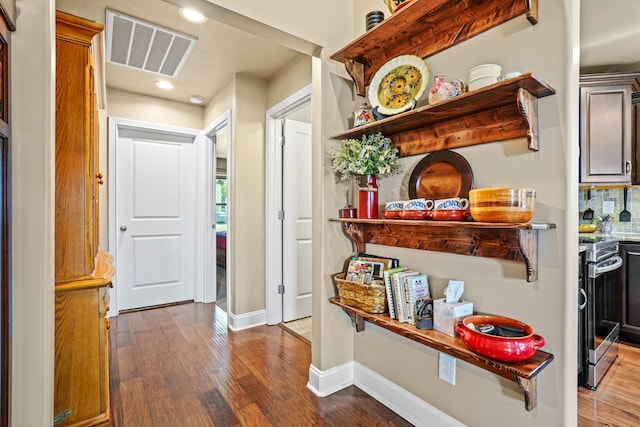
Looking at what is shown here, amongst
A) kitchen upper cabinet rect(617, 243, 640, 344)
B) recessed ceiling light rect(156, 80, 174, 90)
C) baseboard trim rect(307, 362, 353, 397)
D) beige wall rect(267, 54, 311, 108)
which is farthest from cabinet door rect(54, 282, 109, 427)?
kitchen upper cabinet rect(617, 243, 640, 344)

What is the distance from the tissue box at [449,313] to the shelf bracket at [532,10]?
1143mm

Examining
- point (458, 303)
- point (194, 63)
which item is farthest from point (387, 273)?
point (194, 63)

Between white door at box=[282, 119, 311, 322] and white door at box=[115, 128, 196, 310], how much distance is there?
4.61ft

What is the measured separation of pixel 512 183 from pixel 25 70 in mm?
1807

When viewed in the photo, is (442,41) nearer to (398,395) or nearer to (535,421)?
(535,421)

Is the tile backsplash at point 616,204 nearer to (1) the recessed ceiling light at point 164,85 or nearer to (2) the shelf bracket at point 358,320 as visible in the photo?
(2) the shelf bracket at point 358,320

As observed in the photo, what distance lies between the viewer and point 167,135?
3.75m

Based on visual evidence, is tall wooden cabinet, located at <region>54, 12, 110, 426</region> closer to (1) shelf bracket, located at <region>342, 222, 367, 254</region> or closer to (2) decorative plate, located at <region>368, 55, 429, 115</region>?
(1) shelf bracket, located at <region>342, 222, 367, 254</region>

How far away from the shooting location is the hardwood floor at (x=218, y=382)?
5.68 ft

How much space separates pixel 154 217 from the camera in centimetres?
368

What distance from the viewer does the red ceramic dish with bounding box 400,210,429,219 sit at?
147 cm

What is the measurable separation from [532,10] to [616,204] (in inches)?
117

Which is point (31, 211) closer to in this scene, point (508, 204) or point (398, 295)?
point (398, 295)

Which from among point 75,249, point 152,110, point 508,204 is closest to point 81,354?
point 75,249
